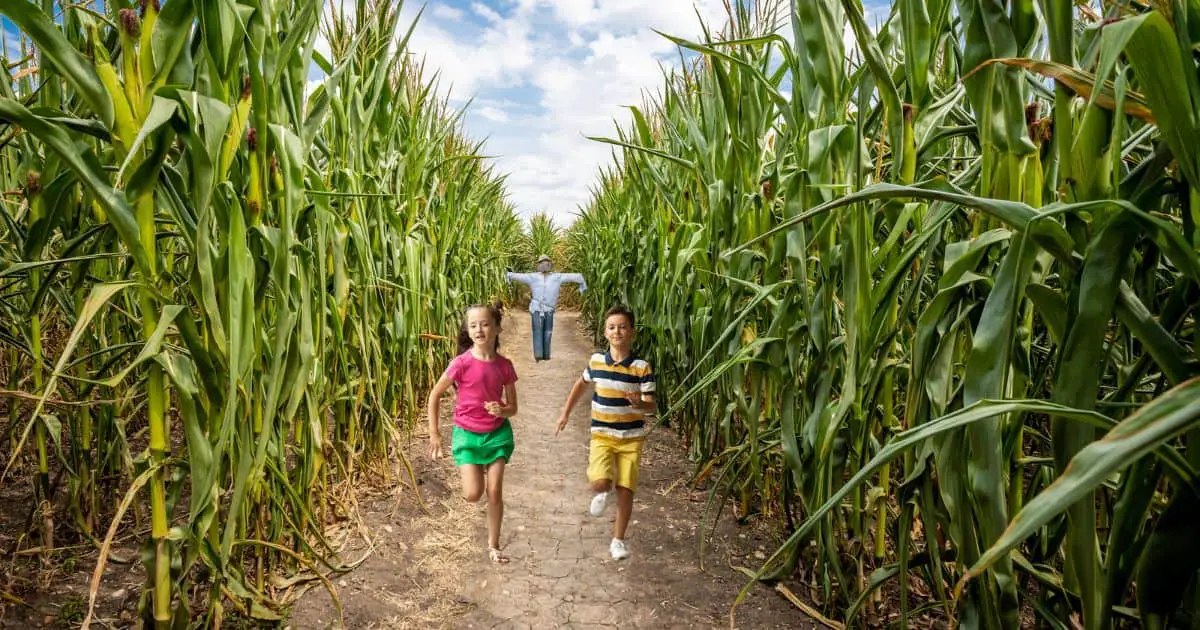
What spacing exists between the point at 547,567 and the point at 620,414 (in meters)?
0.67

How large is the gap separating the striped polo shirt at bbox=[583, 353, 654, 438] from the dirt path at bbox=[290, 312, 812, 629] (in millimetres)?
507

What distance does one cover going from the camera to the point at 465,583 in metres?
2.26

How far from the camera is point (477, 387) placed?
2539mm

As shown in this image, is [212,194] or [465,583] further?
[465,583]

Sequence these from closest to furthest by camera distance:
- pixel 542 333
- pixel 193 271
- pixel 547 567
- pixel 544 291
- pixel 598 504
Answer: pixel 193 271
pixel 547 567
pixel 598 504
pixel 544 291
pixel 542 333

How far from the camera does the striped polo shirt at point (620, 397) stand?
8.34 feet

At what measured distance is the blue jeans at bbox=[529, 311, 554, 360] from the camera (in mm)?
6620

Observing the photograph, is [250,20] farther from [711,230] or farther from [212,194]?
[711,230]

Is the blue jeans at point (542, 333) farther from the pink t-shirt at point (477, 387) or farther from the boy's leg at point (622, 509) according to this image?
the boy's leg at point (622, 509)

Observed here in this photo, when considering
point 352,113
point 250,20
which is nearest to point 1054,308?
point 250,20

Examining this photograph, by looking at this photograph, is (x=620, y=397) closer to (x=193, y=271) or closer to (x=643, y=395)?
(x=643, y=395)

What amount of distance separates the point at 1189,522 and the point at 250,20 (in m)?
1.72

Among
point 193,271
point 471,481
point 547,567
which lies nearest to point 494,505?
point 471,481

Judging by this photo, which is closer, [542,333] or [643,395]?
[643,395]
